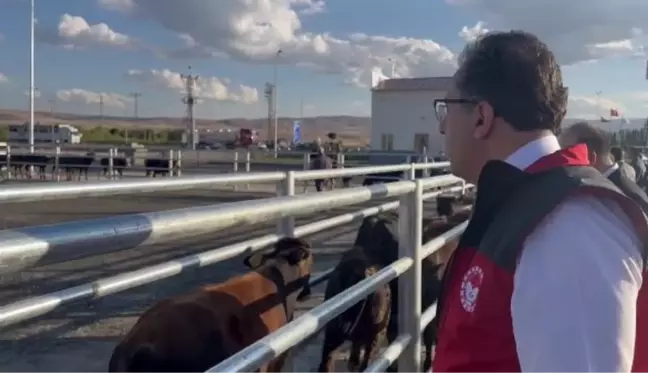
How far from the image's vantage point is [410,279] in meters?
3.44

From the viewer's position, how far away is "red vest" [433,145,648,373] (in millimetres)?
1542

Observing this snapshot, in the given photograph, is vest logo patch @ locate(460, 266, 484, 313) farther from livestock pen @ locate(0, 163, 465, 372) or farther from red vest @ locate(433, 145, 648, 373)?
livestock pen @ locate(0, 163, 465, 372)

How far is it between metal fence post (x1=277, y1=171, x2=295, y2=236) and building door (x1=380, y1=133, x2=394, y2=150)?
1783 inches

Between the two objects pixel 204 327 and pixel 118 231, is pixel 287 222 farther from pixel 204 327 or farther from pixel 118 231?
pixel 118 231

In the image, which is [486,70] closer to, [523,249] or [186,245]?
[523,249]

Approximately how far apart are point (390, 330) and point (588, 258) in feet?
10.5

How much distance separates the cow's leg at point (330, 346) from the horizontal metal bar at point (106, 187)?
4.59 feet

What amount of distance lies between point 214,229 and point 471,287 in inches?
22.4

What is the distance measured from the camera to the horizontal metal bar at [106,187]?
165 cm

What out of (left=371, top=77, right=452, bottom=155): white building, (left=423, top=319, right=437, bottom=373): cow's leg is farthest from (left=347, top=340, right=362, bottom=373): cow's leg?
(left=371, top=77, right=452, bottom=155): white building

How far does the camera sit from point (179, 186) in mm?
3127

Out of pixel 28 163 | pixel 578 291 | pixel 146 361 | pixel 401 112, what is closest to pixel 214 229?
pixel 578 291

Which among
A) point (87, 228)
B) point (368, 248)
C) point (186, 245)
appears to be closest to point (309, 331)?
point (87, 228)

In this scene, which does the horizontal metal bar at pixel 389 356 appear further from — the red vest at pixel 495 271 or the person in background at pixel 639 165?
the person in background at pixel 639 165
